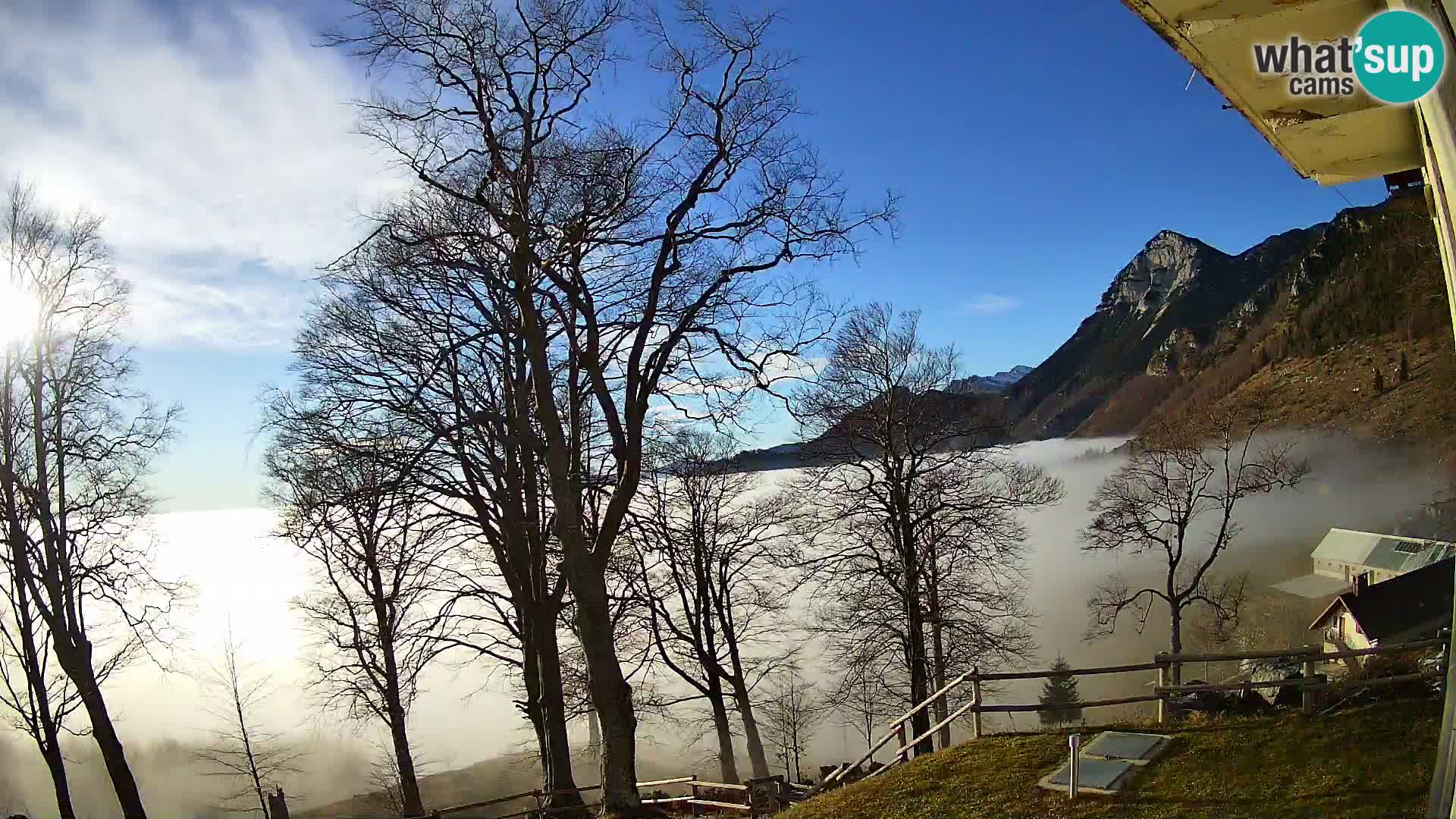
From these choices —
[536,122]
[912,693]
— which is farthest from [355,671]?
[536,122]

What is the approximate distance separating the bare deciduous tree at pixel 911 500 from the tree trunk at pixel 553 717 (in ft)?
25.5

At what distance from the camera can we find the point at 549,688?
12.1m

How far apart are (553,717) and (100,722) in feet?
26.1

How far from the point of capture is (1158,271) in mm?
107938

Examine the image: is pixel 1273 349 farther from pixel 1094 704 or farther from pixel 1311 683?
pixel 1094 704

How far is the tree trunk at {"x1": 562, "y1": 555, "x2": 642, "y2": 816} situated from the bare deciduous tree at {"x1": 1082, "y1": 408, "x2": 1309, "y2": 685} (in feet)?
62.3

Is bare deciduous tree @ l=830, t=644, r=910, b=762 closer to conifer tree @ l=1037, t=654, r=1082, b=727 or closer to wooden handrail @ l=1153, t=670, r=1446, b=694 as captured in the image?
wooden handrail @ l=1153, t=670, r=1446, b=694

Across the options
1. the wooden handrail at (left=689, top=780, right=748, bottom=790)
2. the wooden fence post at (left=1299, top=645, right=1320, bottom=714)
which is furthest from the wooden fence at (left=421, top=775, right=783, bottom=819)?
the wooden fence post at (left=1299, top=645, right=1320, bottom=714)

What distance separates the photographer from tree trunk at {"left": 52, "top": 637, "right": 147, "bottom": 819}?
13.3m

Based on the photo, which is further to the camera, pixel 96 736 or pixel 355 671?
pixel 355 671

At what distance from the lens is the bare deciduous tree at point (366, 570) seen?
890 cm

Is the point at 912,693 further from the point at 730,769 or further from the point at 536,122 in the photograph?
the point at 536,122

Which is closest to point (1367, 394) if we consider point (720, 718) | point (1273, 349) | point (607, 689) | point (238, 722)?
point (1273, 349)

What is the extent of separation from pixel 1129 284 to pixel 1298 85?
115363mm
